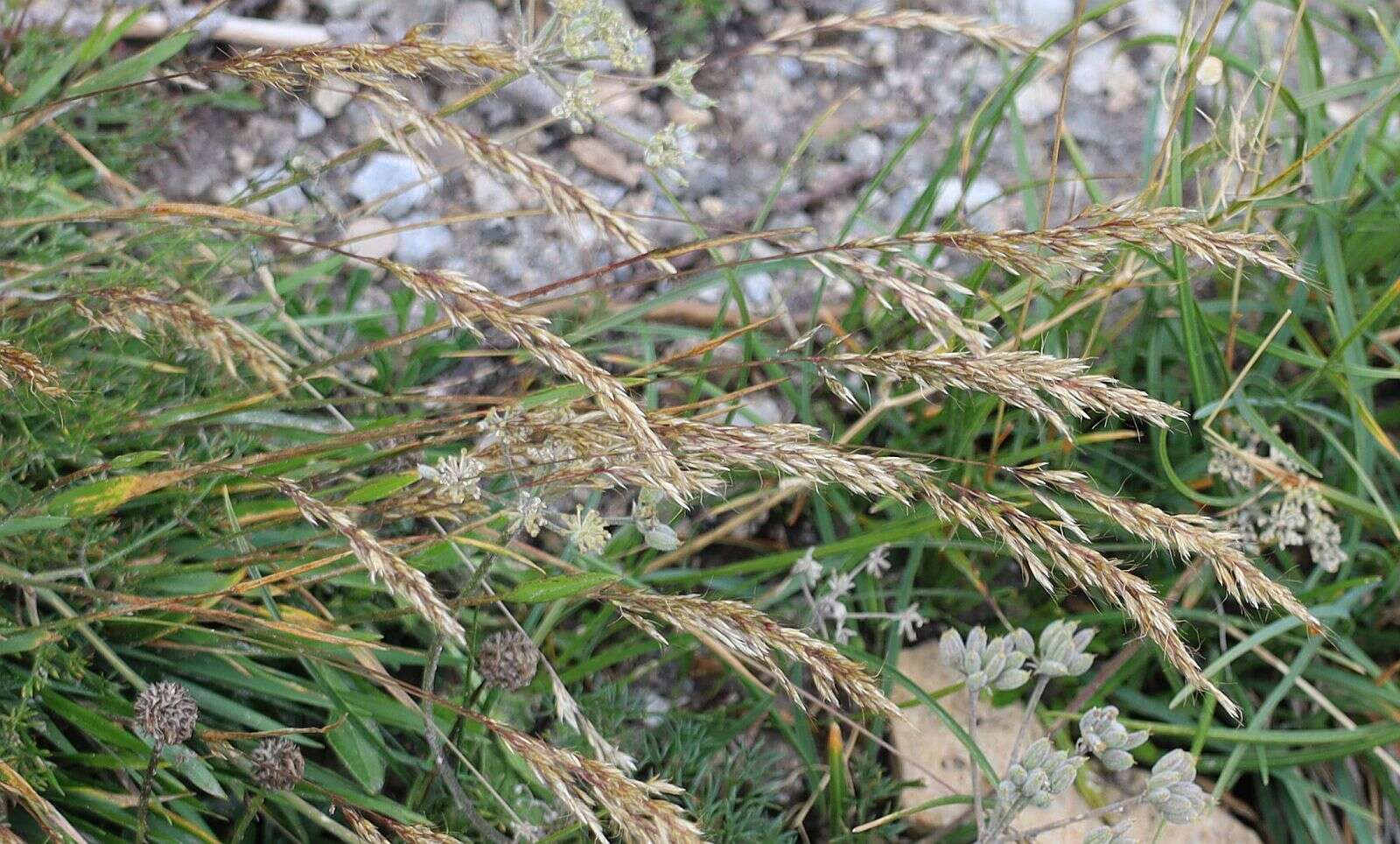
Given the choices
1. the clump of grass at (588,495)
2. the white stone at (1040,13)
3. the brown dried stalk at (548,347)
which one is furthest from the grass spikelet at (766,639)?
the white stone at (1040,13)

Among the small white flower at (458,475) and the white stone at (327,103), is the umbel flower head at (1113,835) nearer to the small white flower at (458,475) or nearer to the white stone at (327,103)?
the small white flower at (458,475)

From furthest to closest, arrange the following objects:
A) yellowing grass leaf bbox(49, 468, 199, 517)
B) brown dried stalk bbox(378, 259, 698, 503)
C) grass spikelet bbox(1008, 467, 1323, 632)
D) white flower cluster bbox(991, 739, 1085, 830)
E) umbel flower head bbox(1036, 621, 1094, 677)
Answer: yellowing grass leaf bbox(49, 468, 199, 517)
umbel flower head bbox(1036, 621, 1094, 677)
white flower cluster bbox(991, 739, 1085, 830)
grass spikelet bbox(1008, 467, 1323, 632)
brown dried stalk bbox(378, 259, 698, 503)

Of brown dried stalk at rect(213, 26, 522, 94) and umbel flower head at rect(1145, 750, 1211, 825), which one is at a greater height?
brown dried stalk at rect(213, 26, 522, 94)

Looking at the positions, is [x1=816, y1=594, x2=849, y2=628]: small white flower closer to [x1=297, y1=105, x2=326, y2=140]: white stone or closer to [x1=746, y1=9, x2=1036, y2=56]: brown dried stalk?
[x1=746, y1=9, x2=1036, y2=56]: brown dried stalk

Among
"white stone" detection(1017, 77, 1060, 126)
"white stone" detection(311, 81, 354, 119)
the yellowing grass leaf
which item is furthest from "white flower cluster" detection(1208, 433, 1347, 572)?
"white stone" detection(311, 81, 354, 119)

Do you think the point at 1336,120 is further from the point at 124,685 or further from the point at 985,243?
the point at 124,685
